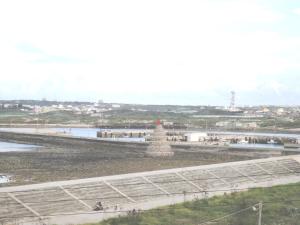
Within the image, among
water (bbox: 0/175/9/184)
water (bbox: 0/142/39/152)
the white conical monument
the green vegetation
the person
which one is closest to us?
the green vegetation

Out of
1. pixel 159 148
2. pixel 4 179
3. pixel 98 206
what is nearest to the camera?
pixel 98 206

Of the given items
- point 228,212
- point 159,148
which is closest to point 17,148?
point 159,148

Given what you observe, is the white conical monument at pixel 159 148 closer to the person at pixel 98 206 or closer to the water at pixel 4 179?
the water at pixel 4 179

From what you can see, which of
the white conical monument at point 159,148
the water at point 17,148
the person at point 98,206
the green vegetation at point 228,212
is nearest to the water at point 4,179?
the person at point 98,206

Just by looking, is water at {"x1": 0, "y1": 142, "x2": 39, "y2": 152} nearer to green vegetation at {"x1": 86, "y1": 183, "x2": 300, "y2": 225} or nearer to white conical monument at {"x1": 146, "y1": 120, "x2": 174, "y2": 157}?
white conical monument at {"x1": 146, "y1": 120, "x2": 174, "y2": 157}

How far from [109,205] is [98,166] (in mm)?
19542

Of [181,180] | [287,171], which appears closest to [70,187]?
[181,180]

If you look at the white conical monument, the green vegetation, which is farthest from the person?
the white conical monument

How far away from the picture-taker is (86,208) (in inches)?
893

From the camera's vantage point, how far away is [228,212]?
22.9m

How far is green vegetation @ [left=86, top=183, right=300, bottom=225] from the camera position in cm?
2094

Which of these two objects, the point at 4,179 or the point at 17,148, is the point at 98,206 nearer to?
the point at 4,179

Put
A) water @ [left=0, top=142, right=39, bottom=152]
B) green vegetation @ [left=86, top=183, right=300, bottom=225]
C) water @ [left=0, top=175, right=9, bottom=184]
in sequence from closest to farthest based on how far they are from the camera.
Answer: green vegetation @ [left=86, top=183, right=300, bottom=225] < water @ [left=0, top=175, right=9, bottom=184] < water @ [left=0, top=142, right=39, bottom=152]

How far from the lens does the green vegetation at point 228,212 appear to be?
20.9 m
